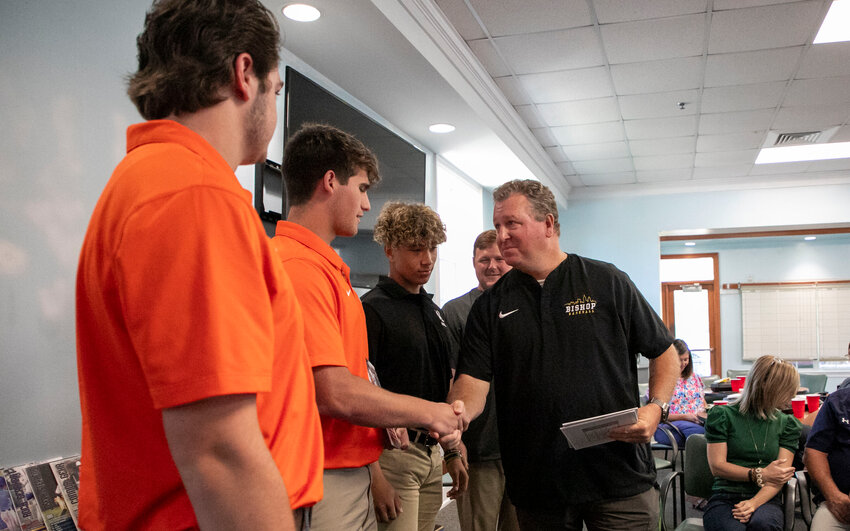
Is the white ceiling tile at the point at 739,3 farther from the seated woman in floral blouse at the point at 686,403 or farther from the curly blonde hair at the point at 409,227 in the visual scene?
the seated woman in floral blouse at the point at 686,403

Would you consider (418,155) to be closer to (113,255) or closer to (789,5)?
(789,5)

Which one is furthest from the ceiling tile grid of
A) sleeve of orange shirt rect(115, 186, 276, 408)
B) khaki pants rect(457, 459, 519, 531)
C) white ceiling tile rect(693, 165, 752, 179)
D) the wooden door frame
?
the wooden door frame

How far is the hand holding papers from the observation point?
1.72m

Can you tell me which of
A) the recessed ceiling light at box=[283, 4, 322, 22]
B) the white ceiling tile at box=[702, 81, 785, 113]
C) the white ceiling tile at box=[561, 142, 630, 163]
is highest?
the white ceiling tile at box=[702, 81, 785, 113]

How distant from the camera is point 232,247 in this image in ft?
2.38

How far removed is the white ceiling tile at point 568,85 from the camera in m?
4.89

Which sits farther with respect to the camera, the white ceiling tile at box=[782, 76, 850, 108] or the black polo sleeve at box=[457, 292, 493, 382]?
the white ceiling tile at box=[782, 76, 850, 108]

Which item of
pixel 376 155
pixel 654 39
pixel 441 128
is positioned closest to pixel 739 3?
pixel 654 39

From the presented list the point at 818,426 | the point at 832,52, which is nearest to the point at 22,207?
the point at 818,426

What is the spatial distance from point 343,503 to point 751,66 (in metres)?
4.63

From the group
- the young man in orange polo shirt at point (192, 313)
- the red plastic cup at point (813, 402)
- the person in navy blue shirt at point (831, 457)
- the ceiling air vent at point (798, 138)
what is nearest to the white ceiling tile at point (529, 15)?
the person in navy blue shirt at point (831, 457)

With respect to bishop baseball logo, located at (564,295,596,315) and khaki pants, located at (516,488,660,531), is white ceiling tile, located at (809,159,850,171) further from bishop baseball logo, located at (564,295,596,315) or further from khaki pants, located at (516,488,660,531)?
khaki pants, located at (516,488,660,531)

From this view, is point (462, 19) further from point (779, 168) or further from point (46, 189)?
point (779, 168)

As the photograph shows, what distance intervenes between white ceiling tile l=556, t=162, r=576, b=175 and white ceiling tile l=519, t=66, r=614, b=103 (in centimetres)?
221
